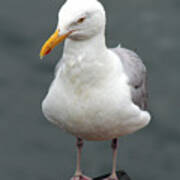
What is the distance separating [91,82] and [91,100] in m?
0.20

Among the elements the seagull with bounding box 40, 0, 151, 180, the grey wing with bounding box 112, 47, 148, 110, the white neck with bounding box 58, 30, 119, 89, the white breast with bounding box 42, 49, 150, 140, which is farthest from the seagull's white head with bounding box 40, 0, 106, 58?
the grey wing with bounding box 112, 47, 148, 110

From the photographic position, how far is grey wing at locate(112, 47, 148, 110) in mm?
8109

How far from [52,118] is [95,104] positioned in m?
0.59

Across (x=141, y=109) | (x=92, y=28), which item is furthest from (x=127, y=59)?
(x=92, y=28)

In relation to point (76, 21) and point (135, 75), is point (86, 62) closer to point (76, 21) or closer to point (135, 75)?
point (76, 21)

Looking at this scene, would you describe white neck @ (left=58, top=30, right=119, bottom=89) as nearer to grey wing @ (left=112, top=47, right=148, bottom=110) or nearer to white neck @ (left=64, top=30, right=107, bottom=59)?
white neck @ (left=64, top=30, right=107, bottom=59)

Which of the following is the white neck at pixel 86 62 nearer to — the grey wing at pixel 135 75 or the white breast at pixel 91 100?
the white breast at pixel 91 100

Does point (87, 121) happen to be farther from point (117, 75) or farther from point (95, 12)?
point (95, 12)

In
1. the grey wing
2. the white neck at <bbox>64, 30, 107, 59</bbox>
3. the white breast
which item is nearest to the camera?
the white neck at <bbox>64, 30, 107, 59</bbox>

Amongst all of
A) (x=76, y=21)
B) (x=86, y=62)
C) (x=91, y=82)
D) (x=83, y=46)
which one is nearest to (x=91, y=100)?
(x=91, y=82)

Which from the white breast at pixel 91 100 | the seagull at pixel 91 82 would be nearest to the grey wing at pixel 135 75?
the seagull at pixel 91 82

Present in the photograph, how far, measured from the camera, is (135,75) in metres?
8.23

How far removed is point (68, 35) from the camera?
711cm

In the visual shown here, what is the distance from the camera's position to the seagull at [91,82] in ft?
23.3
